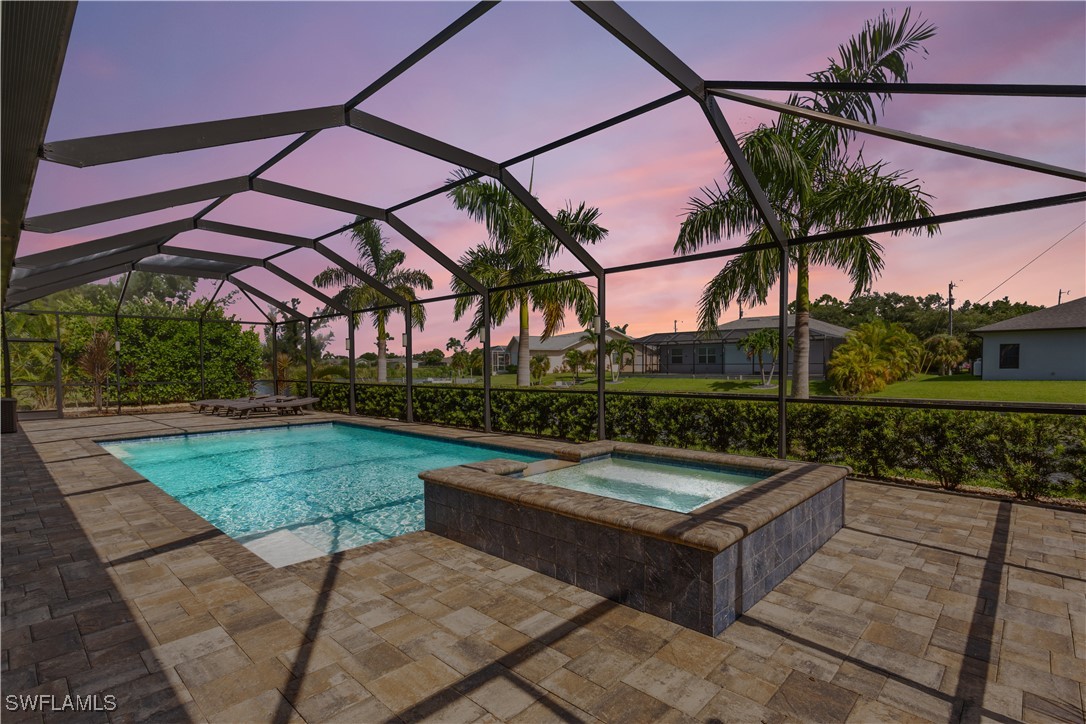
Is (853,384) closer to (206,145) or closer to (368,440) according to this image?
(368,440)

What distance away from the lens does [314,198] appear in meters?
8.15

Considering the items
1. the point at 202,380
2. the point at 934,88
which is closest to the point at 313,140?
the point at 934,88

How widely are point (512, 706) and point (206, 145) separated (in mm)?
5337

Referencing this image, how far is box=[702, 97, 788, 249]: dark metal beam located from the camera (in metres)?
5.13

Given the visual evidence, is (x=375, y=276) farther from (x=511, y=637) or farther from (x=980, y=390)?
(x=980, y=390)

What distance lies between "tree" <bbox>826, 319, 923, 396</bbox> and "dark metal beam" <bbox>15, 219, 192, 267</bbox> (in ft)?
72.9

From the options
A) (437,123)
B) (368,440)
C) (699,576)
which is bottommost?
(368,440)

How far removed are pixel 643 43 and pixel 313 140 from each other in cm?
443

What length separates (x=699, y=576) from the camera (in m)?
2.90

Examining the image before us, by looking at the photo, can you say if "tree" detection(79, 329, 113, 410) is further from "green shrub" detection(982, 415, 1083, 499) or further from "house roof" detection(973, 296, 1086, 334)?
"house roof" detection(973, 296, 1086, 334)

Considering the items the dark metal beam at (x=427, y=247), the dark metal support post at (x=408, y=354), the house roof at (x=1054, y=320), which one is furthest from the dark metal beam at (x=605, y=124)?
the house roof at (x=1054, y=320)

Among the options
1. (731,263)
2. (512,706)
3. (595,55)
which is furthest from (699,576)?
(731,263)

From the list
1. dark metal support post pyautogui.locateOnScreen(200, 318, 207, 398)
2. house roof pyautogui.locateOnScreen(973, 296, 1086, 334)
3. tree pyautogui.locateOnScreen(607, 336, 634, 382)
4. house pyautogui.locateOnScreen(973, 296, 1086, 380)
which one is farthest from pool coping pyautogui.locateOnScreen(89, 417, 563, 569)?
house pyautogui.locateOnScreen(973, 296, 1086, 380)

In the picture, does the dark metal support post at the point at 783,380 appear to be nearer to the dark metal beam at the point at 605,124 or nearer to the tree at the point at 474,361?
the dark metal beam at the point at 605,124
